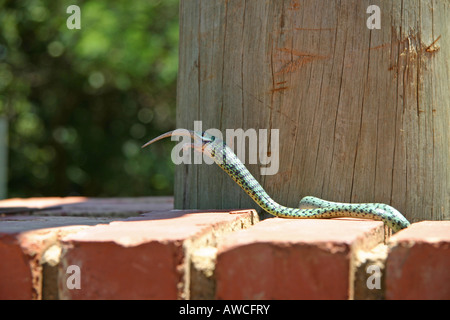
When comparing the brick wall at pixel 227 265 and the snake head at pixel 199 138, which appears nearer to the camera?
the brick wall at pixel 227 265

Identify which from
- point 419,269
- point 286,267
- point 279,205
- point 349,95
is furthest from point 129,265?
point 349,95

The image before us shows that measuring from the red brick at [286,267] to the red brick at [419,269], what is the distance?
12 centimetres

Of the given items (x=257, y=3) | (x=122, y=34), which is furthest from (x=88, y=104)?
(x=257, y=3)

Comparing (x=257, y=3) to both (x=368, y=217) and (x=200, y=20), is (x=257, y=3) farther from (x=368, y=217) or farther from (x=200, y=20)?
(x=368, y=217)

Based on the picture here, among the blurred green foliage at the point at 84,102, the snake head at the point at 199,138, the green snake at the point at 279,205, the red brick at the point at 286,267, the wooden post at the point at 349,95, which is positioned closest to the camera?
the red brick at the point at 286,267

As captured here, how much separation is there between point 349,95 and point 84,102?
401 inches

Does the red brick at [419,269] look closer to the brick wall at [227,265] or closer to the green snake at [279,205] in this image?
the brick wall at [227,265]

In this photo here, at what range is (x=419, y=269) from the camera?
5.24 feet

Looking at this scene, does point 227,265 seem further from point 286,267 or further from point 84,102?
point 84,102

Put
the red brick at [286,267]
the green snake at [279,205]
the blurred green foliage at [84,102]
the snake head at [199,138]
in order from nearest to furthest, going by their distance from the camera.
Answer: the red brick at [286,267], the green snake at [279,205], the snake head at [199,138], the blurred green foliage at [84,102]

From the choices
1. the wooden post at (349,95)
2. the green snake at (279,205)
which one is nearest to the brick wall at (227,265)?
the green snake at (279,205)

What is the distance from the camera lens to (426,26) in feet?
8.13

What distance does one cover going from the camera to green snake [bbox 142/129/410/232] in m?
2.29

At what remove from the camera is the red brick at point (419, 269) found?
1584 millimetres
